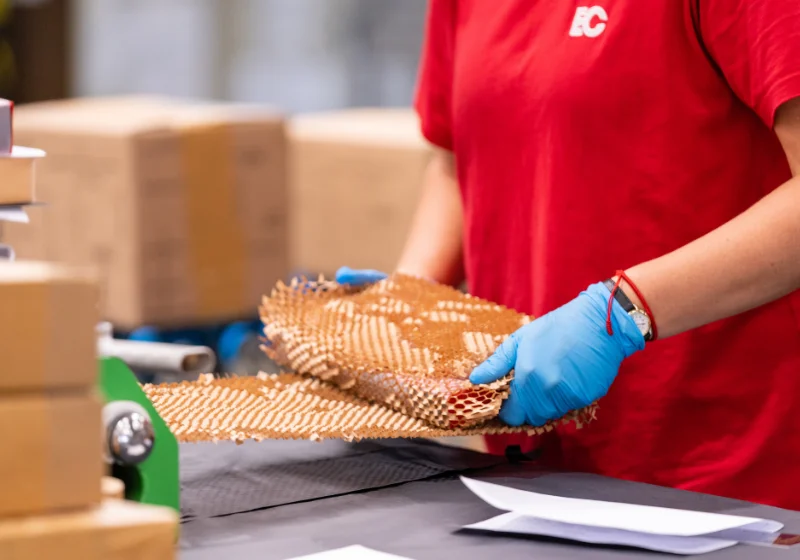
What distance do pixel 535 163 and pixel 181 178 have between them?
1826 mm

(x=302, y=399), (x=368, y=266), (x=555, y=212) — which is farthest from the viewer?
(x=368, y=266)

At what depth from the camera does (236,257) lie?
329 centimetres

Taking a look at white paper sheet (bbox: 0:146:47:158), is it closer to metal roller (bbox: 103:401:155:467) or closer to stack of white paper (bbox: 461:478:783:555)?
metal roller (bbox: 103:401:155:467)

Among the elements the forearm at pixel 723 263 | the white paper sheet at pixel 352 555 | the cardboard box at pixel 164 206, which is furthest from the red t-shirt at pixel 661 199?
the cardboard box at pixel 164 206

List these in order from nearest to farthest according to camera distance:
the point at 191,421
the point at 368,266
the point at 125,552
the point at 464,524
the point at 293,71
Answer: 1. the point at 125,552
2. the point at 464,524
3. the point at 191,421
4. the point at 368,266
5. the point at 293,71

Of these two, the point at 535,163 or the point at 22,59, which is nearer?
the point at 535,163

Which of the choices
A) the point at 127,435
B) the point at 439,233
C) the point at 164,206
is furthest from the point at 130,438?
the point at 164,206

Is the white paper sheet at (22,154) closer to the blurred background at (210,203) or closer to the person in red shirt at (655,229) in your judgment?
the person in red shirt at (655,229)

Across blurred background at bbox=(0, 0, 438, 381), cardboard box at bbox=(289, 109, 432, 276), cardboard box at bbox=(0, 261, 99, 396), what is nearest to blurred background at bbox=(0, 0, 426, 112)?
blurred background at bbox=(0, 0, 438, 381)

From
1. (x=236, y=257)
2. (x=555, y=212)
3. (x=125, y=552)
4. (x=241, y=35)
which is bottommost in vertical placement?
(x=236, y=257)

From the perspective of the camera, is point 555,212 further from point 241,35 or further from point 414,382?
point 241,35

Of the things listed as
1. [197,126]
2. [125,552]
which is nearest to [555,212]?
[125,552]

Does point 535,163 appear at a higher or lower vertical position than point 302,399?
higher

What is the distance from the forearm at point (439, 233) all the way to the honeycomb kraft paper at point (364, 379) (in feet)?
0.90
